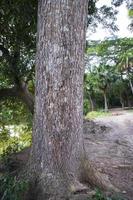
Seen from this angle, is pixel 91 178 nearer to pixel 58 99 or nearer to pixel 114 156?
pixel 58 99

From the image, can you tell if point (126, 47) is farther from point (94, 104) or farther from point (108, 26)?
point (108, 26)

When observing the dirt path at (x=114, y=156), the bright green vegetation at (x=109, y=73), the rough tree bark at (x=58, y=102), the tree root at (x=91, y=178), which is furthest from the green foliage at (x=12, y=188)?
the bright green vegetation at (x=109, y=73)

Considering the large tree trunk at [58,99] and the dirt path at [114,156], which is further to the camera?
the dirt path at [114,156]

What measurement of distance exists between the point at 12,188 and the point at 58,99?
131cm

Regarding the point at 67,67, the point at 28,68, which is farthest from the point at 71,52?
the point at 28,68

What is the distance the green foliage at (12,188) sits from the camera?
420cm

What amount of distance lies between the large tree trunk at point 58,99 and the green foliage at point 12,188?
9.4 inches

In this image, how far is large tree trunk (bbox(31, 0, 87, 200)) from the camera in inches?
172

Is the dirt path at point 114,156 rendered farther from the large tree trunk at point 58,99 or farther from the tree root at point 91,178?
the large tree trunk at point 58,99

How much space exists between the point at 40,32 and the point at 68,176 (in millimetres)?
2031

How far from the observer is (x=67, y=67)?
4434mm

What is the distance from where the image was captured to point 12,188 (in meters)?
4.24

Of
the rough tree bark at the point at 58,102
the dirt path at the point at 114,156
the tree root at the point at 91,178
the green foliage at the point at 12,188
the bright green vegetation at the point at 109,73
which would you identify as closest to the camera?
the green foliage at the point at 12,188

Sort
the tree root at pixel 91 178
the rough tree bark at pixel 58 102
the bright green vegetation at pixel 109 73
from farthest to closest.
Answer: the bright green vegetation at pixel 109 73 → the tree root at pixel 91 178 → the rough tree bark at pixel 58 102
